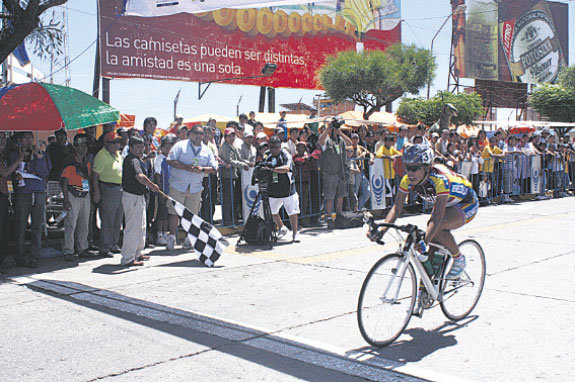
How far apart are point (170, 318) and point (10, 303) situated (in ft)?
6.49

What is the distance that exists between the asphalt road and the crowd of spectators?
0.69m

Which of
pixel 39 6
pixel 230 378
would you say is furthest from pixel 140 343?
pixel 39 6

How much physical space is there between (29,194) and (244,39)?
999 inches

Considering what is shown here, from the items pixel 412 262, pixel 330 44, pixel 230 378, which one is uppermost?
pixel 330 44

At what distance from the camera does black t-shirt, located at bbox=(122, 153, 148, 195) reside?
8219mm

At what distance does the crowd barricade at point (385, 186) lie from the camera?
11.1 m

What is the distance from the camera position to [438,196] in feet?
16.8

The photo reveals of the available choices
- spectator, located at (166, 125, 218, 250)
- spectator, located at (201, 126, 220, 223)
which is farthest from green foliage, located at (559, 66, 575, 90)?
spectator, located at (166, 125, 218, 250)

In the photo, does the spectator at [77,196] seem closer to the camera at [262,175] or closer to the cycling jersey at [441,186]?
the camera at [262,175]

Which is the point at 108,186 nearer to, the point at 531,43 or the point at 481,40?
the point at 481,40

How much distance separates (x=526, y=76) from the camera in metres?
50.0

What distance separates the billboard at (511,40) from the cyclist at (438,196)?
137 feet

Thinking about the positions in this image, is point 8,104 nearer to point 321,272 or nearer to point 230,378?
point 321,272

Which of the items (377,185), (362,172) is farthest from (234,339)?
(377,185)
